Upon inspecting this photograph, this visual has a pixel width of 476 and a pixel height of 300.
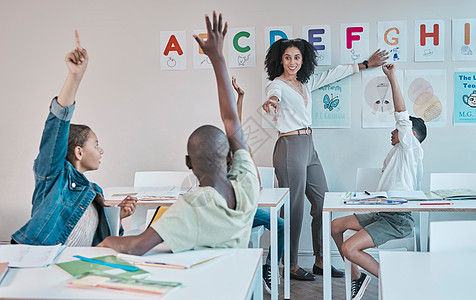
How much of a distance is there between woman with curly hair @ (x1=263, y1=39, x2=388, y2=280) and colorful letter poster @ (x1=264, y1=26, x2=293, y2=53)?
0.45 ft

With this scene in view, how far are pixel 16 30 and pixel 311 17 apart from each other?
2462mm

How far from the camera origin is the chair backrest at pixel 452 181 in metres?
3.28

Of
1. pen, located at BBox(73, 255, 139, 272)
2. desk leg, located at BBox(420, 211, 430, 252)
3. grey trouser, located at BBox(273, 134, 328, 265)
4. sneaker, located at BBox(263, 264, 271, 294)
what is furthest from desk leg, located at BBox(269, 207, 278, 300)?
pen, located at BBox(73, 255, 139, 272)

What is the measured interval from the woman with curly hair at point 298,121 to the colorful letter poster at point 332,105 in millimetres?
88

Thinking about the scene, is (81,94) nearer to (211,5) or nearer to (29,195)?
(29,195)

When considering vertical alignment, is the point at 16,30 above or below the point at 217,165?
above

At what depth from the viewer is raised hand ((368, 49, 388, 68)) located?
397 centimetres

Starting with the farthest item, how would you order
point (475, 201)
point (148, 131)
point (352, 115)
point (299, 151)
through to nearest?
point (148, 131), point (352, 115), point (299, 151), point (475, 201)

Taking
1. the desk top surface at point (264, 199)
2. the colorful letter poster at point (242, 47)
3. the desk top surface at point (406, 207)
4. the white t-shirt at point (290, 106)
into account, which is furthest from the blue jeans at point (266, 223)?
the colorful letter poster at point (242, 47)

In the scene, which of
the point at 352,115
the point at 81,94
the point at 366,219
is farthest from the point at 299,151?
the point at 81,94

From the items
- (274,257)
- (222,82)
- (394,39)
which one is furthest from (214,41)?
(394,39)

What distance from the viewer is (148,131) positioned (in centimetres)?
436

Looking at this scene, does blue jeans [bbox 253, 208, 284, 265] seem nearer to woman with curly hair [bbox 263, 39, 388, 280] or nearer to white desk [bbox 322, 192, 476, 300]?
woman with curly hair [bbox 263, 39, 388, 280]

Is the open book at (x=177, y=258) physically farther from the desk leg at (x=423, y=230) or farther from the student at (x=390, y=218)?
the desk leg at (x=423, y=230)
